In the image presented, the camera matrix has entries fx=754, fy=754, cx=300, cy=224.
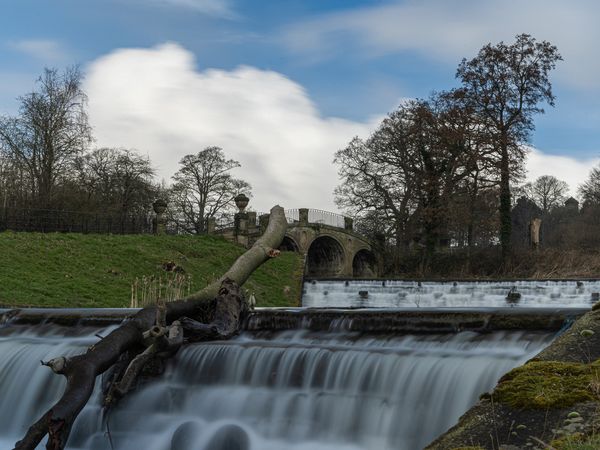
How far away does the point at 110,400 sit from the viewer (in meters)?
8.34

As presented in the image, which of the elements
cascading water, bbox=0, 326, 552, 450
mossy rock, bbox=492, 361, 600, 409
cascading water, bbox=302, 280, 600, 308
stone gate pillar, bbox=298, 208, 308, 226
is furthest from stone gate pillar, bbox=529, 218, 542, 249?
mossy rock, bbox=492, 361, 600, 409

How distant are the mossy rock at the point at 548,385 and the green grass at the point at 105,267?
14753 mm

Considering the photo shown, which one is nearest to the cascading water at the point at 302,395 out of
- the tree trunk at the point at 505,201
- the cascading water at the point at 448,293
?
the cascading water at the point at 448,293

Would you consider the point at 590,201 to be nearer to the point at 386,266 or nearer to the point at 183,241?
the point at 386,266

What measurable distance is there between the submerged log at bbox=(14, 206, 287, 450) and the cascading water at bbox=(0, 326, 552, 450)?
38cm

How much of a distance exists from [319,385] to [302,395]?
216 millimetres

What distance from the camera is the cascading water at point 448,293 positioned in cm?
2612

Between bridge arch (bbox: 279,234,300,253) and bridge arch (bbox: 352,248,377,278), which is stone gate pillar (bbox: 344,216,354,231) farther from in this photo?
bridge arch (bbox: 279,234,300,253)

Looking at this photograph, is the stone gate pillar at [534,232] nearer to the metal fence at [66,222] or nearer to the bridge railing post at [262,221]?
the bridge railing post at [262,221]

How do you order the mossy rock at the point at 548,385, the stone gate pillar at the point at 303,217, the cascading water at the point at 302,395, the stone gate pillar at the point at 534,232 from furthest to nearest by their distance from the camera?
the stone gate pillar at the point at 303,217 → the stone gate pillar at the point at 534,232 → the cascading water at the point at 302,395 → the mossy rock at the point at 548,385

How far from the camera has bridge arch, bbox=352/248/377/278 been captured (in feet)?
164

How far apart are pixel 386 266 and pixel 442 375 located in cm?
4013

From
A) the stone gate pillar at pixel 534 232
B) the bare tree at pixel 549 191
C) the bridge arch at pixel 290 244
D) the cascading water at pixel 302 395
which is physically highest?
the bare tree at pixel 549 191

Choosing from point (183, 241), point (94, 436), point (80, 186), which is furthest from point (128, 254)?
point (94, 436)
